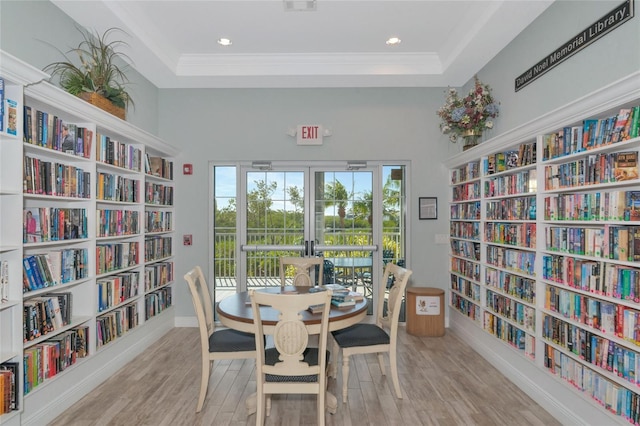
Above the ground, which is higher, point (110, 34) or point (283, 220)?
point (110, 34)

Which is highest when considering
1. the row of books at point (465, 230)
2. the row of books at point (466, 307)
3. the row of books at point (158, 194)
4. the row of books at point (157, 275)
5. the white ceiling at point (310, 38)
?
the white ceiling at point (310, 38)

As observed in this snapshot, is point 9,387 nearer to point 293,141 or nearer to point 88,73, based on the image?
point 88,73

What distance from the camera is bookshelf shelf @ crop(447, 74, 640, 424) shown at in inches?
82.4

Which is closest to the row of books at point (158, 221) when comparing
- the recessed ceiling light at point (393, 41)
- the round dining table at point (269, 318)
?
the round dining table at point (269, 318)

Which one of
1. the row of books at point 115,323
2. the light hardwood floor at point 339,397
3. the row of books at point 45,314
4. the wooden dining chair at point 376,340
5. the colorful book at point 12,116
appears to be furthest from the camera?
the row of books at point 115,323

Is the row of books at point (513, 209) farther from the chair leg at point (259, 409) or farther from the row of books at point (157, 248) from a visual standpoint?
the row of books at point (157, 248)

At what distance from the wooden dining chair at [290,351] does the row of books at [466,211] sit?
255 cm

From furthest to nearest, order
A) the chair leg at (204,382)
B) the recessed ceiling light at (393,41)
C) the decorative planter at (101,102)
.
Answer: the recessed ceiling light at (393,41) < the decorative planter at (101,102) < the chair leg at (204,382)

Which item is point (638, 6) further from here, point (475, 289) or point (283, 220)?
point (283, 220)

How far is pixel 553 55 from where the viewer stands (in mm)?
2957

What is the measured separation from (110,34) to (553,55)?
403 centimetres

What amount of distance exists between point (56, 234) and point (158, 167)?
6.13ft

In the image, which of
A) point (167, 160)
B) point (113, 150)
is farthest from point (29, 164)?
point (167, 160)

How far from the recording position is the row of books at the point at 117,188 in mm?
3254
